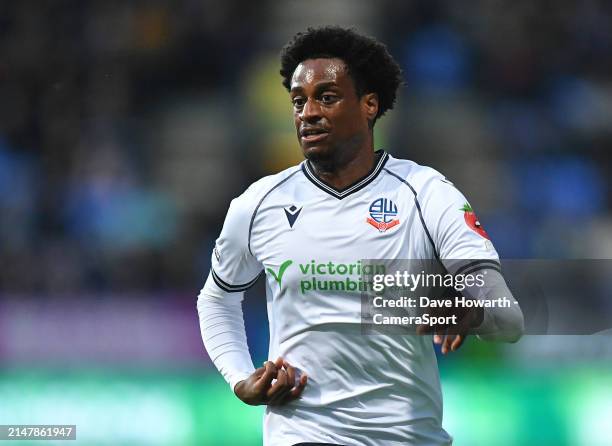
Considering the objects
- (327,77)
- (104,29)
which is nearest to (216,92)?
(104,29)

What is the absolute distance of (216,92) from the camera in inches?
420

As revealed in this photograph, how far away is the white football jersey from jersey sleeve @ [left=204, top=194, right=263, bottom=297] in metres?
0.03

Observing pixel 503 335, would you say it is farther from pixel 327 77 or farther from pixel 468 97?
pixel 468 97

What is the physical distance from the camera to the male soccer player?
3389 millimetres

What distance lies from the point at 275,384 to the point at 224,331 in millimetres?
483

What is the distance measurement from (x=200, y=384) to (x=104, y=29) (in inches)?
218

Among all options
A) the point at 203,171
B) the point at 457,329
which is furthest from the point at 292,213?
the point at 203,171

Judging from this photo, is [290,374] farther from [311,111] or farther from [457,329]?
[311,111]

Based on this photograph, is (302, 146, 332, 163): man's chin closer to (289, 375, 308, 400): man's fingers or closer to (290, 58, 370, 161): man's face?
(290, 58, 370, 161): man's face

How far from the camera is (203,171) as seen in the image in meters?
10.1

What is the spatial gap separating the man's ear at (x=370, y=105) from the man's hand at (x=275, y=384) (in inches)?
35.6

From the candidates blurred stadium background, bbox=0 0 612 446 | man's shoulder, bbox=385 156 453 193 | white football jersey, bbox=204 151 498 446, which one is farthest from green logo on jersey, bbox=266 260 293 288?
blurred stadium background, bbox=0 0 612 446

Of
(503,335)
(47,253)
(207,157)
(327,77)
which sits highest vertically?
(207,157)

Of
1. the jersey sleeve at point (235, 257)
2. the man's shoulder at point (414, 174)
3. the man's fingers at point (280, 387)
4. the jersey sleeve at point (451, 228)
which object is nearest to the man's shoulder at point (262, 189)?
the jersey sleeve at point (235, 257)
